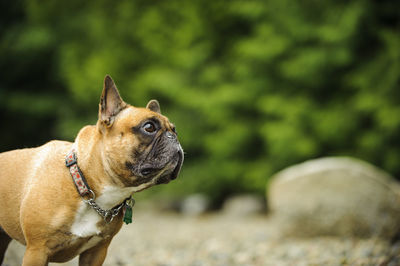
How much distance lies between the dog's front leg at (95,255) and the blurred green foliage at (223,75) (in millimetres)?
6889

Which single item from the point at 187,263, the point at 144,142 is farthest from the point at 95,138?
the point at 187,263

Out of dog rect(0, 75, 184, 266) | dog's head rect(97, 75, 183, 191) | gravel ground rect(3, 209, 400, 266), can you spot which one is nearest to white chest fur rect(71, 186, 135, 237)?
dog rect(0, 75, 184, 266)

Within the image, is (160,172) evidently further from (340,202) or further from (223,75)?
(223,75)

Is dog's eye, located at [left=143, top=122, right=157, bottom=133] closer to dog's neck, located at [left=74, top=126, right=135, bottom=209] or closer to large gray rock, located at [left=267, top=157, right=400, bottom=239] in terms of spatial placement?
dog's neck, located at [left=74, top=126, right=135, bottom=209]

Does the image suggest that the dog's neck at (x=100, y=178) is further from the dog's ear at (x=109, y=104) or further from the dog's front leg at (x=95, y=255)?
the dog's front leg at (x=95, y=255)

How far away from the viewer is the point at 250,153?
11258mm

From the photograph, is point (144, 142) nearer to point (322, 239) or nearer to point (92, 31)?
point (322, 239)

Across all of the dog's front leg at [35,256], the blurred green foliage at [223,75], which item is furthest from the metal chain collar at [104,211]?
the blurred green foliage at [223,75]

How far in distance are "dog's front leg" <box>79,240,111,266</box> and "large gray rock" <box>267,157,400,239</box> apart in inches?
166

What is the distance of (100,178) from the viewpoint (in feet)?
9.07

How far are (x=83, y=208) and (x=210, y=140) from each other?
866 cm

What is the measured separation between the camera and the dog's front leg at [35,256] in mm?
2586

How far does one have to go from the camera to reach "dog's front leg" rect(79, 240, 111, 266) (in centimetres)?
298

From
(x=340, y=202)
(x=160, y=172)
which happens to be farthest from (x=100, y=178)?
(x=340, y=202)
